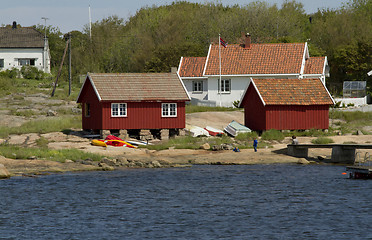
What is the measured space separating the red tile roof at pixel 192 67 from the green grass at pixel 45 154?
29.4 metres

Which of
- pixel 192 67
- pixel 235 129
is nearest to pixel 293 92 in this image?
pixel 235 129

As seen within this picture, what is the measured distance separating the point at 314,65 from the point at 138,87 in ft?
80.1

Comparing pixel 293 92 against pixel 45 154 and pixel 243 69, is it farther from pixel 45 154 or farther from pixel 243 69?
pixel 45 154

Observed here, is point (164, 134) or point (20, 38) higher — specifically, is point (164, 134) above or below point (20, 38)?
below

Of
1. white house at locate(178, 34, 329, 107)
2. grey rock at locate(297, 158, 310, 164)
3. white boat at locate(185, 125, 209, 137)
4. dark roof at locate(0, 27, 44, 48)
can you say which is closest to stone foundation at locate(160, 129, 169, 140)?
white boat at locate(185, 125, 209, 137)

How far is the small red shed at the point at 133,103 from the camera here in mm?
47375

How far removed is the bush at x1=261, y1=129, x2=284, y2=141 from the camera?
154 feet

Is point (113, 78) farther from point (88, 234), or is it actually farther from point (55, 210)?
point (88, 234)

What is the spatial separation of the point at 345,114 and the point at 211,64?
53.2ft

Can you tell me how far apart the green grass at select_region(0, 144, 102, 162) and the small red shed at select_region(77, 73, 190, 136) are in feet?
21.7

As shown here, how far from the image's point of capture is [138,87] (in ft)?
161

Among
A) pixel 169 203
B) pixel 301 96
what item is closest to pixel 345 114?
pixel 301 96

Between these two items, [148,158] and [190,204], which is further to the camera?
[148,158]

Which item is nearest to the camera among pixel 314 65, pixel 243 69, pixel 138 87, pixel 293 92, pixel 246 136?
pixel 246 136
